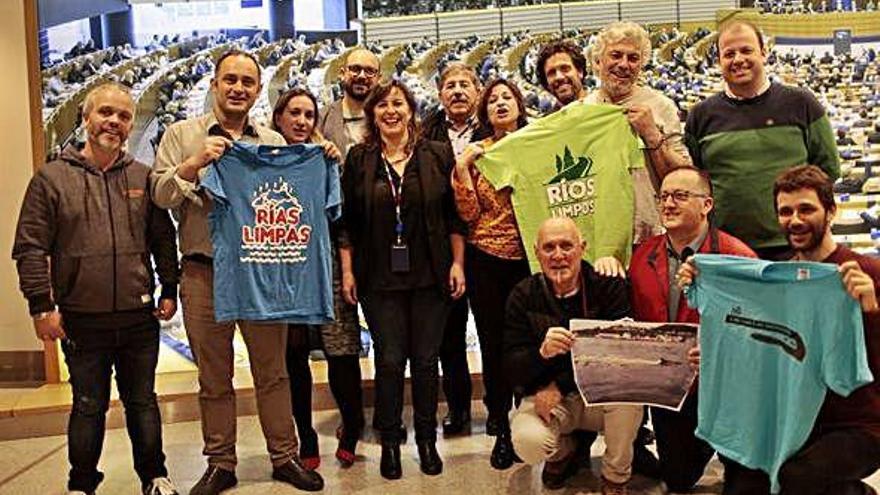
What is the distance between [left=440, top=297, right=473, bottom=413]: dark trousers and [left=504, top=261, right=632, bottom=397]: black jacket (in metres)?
0.60

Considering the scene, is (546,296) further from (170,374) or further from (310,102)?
(170,374)

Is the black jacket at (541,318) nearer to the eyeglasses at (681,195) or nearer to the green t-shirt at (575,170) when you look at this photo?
the green t-shirt at (575,170)

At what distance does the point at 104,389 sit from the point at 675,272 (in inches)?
76.5

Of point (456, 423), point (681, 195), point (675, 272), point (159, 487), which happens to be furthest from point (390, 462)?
point (681, 195)

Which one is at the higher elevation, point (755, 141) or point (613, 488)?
point (755, 141)

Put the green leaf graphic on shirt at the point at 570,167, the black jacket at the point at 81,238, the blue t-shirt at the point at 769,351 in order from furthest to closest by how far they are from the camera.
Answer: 1. the green leaf graphic on shirt at the point at 570,167
2. the black jacket at the point at 81,238
3. the blue t-shirt at the point at 769,351

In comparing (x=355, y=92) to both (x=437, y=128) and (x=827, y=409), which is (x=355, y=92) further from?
(x=827, y=409)

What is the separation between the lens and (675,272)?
Answer: 308cm

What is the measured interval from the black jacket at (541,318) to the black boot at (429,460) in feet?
1.70

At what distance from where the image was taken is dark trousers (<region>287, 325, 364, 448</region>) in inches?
138

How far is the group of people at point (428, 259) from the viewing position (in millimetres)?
2984

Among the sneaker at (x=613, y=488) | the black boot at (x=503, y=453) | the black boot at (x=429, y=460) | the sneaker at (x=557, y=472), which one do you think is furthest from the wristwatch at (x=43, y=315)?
the sneaker at (x=613, y=488)

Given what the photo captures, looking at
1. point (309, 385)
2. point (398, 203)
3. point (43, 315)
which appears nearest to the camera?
point (43, 315)

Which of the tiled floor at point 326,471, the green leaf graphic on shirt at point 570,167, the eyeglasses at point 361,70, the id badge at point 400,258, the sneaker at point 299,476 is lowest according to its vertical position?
the tiled floor at point 326,471
